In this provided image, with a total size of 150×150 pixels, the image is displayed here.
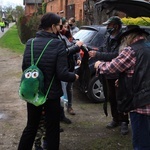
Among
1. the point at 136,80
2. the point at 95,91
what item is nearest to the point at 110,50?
the point at 95,91

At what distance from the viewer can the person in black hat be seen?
3.25m

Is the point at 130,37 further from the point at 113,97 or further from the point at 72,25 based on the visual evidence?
the point at 72,25

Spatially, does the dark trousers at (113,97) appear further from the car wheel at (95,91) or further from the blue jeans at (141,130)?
the blue jeans at (141,130)

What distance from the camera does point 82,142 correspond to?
5.02 metres

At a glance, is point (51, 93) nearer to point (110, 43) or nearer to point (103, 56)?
point (103, 56)

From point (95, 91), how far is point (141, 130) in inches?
150

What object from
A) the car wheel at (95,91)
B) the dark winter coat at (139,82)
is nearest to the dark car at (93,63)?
the car wheel at (95,91)

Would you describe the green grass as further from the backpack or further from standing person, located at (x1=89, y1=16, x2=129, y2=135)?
the backpack

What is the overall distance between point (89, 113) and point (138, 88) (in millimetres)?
3367

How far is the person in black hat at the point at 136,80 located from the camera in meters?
3.25

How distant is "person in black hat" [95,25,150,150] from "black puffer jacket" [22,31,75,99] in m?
0.51

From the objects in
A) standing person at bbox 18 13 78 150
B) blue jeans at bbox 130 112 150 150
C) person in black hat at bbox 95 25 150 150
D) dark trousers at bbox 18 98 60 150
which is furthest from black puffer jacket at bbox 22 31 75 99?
blue jeans at bbox 130 112 150 150

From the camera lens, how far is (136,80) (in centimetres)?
329

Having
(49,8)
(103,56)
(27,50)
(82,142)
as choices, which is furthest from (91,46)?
(49,8)
